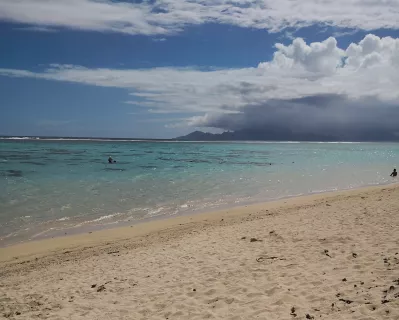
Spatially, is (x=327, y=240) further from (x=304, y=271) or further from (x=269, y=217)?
(x=269, y=217)

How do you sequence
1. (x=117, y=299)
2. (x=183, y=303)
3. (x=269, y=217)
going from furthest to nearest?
(x=269, y=217) → (x=117, y=299) → (x=183, y=303)

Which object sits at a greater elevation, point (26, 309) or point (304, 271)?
point (304, 271)

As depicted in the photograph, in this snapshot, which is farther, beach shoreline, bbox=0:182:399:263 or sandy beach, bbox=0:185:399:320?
beach shoreline, bbox=0:182:399:263

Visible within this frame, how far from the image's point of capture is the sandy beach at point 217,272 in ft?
21.1

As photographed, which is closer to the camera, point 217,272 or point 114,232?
point 217,272

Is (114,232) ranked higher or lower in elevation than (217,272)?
lower

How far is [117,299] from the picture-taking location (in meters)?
7.43

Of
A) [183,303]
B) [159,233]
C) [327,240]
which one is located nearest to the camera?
[183,303]

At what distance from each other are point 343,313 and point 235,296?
2017 millimetres

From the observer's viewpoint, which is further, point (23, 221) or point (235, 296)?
point (23, 221)

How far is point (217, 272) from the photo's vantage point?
8.38 metres

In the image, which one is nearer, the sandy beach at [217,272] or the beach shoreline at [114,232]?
the sandy beach at [217,272]

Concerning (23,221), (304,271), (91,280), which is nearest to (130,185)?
(23,221)

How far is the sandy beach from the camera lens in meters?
6.42
